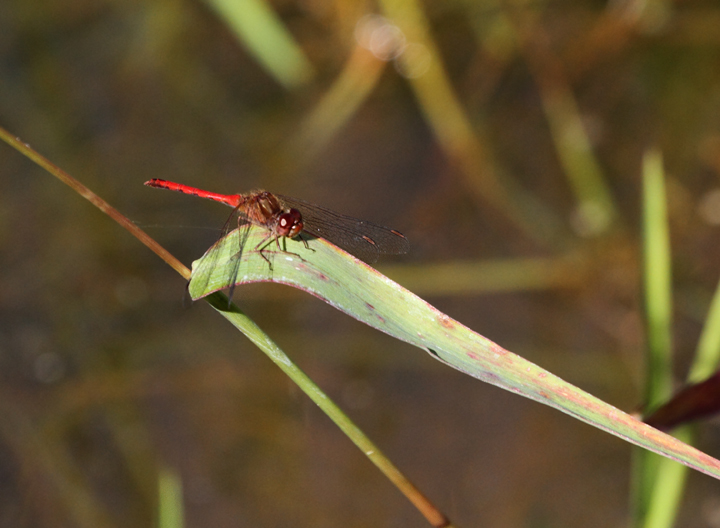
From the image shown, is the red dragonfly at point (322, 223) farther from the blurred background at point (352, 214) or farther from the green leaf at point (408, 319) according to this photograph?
the blurred background at point (352, 214)

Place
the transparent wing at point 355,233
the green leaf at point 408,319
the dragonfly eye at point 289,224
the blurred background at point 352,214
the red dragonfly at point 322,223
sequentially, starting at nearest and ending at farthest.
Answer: the green leaf at point 408,319, the dragonfly eye at point 289,224, the red dragonfly at point 322,223, the transparent wing at point 355,233, the blurred background at point 352,214

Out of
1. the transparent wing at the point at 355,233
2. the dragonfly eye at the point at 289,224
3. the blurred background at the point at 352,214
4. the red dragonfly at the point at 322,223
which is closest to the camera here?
the dragonfly eye at the point at 289,224

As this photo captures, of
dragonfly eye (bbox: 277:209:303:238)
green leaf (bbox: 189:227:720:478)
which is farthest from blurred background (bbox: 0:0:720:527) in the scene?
green leaf (bbox: 189:227:720:478)

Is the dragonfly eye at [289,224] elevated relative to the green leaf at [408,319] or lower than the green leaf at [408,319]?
elevated

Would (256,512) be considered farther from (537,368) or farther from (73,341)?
(537,368)

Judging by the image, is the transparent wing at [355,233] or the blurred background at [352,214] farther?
the blurred background at [352,214]

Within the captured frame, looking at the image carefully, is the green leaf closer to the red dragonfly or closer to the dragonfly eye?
the dragonfly eye

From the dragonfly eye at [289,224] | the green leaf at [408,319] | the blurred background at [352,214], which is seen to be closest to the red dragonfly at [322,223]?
the dragonfly eye at [289,224]
